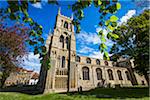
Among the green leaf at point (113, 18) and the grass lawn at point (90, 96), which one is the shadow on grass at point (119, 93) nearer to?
the grass lawn at point (90, 96)

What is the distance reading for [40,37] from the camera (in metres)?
4.02

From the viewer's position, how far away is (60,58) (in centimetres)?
4075

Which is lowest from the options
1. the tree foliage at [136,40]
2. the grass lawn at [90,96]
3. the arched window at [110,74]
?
the grass lawn at [90,96]

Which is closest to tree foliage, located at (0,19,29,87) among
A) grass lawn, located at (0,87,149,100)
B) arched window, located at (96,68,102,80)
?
grass lawn, located at (0,87,149,100)

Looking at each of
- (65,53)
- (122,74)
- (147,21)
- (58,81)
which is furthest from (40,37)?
(122,74)

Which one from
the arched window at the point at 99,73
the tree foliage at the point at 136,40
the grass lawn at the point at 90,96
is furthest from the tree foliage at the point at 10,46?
the arched window at the point at 99,73

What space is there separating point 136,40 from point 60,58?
2186 cm

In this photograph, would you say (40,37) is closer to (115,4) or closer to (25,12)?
(25,12)

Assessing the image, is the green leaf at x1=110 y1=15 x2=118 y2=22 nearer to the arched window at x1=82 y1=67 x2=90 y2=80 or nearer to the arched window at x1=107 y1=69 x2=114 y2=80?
the arched window at x1=82 y1=67 x2=90 y2=80

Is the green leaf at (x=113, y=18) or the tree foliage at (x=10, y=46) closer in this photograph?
the green leaf at (x=113, y=18)

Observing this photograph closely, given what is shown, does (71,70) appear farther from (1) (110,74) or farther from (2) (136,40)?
(2) (136,40)

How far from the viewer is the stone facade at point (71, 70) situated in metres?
37.9

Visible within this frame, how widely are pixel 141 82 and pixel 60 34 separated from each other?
119 ft

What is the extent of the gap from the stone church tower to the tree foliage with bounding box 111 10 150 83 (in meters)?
13.1
